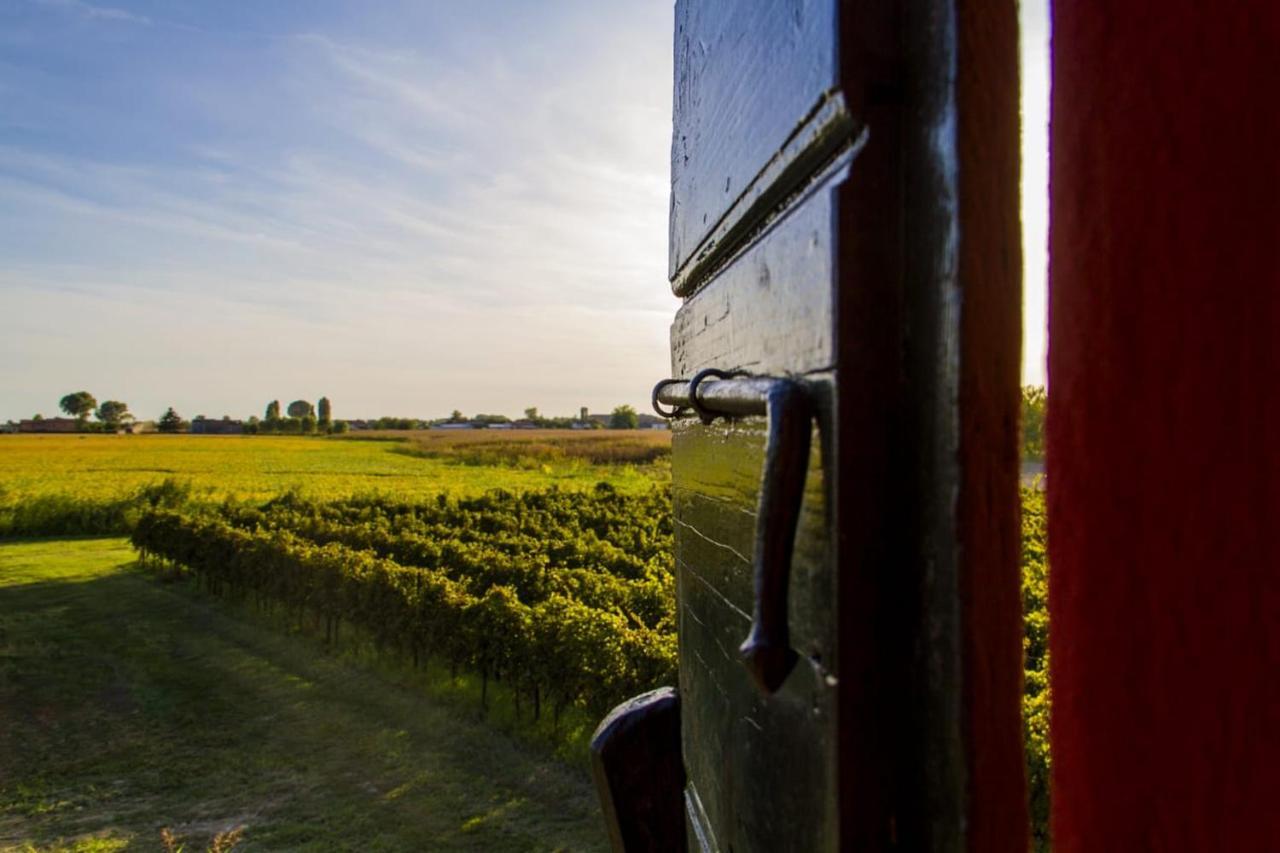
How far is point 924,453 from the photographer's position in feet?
2.01

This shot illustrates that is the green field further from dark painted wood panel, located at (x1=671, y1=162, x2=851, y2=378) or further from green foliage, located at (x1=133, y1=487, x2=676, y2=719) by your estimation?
dark painted wood panel, located at (x1=671, y1=162, x2=851, y2=378)

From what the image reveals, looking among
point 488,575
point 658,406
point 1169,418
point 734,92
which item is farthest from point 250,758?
point 1169,418

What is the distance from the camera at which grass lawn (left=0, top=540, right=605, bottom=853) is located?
7.14 metres

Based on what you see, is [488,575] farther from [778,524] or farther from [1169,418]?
[1169,418]

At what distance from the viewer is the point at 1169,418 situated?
21.2 inches

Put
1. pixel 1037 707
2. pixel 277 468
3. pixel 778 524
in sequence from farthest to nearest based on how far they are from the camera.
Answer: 1. pixel 277 468
2. pixel 1037 707
3. pixel 778 524

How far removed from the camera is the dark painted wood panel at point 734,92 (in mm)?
706

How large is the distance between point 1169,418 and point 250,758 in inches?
392

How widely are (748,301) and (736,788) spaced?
570mm

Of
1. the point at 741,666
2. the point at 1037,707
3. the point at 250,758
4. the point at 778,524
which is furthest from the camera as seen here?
the point at 250,758

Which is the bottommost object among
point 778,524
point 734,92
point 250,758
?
point 250,758

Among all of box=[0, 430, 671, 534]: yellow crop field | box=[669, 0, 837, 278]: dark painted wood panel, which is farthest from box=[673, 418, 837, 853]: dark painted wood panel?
box=[0, 430, 671, 534]: yellow crop field

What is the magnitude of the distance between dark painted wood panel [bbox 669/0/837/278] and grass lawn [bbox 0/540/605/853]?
6721 millimetres

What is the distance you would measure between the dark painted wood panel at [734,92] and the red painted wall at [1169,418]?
20 centimetres
